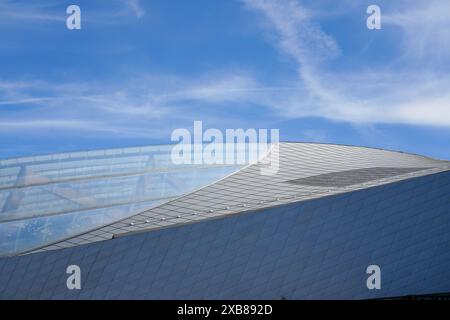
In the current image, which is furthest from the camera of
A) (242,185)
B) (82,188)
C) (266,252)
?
(242,185)

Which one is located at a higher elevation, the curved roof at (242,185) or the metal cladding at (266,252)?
the curved roof at (242,185)

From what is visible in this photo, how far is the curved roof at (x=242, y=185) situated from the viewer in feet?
82.5

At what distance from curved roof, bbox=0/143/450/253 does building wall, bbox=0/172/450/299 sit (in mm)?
1845

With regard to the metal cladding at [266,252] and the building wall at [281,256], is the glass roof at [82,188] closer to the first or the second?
the metal cladding at [266,252]

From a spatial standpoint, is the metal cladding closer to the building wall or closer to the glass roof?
the building wall

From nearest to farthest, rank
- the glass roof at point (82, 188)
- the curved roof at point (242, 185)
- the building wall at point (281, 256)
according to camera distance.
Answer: the building wall at point (281, 256) → the glass roof at point (82, 188) → the curved roof at point (242, 185)

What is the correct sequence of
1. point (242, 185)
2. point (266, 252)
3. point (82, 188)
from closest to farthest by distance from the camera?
1. point (266, 252)
2. point (82, 188)
3. point (242, 185)

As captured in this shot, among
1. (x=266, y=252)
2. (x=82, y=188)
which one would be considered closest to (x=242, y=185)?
(x=266, y=252)

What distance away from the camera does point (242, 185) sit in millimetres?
30094

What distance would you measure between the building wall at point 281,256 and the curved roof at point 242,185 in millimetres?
1845

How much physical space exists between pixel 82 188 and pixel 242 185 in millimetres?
8206

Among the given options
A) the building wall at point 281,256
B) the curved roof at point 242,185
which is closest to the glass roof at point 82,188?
the curved roof at point 242,185

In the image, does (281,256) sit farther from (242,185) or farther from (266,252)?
(242,185)
